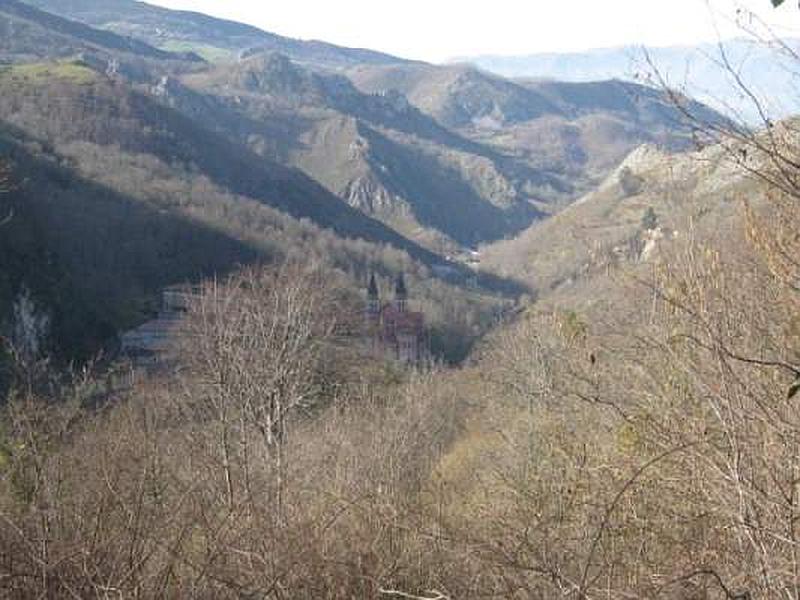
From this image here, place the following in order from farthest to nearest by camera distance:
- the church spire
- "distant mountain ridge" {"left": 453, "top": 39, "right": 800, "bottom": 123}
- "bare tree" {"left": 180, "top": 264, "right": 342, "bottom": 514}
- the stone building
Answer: the church spire, the stone building, "bare tree" {"left": 180, "top": 264, "right": 342, "bottom": 514}, "distant mountain ridge" {"left": 453, "top": 39, "right": 800, "bottom": 123}

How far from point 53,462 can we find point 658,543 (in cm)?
500

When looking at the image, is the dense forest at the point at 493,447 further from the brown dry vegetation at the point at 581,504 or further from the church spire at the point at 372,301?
the church spire at the point at 372,301

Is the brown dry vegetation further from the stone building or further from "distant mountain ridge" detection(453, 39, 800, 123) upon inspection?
the stone building

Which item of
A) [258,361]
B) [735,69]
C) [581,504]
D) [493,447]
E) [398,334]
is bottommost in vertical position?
[398,334]

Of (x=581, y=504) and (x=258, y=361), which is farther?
(x=258, y=361)

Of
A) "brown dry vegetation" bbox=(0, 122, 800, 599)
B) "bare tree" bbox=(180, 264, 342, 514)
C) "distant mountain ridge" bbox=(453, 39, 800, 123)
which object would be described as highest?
"distant mountain ridge" bbox=(453, 39, 800, 123)

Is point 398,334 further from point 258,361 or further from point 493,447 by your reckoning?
point 258,361

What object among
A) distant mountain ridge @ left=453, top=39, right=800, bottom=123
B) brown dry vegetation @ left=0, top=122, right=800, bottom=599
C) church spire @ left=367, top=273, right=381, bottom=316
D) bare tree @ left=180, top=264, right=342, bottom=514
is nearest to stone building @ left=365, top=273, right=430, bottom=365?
church spire @ left=367, top=273, right=381, bottom=316

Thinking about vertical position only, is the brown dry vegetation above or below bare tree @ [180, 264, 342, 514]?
above

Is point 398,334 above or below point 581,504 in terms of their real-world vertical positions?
below


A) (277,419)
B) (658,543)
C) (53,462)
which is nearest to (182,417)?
(277,419)

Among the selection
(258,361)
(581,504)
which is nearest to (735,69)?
(581,504)

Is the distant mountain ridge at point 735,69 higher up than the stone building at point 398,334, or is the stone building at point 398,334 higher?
the distant mountain ridge at point 735,69

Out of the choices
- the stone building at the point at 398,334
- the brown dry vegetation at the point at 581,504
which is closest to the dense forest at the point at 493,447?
the brown dry vegetation at the point at 581,504
